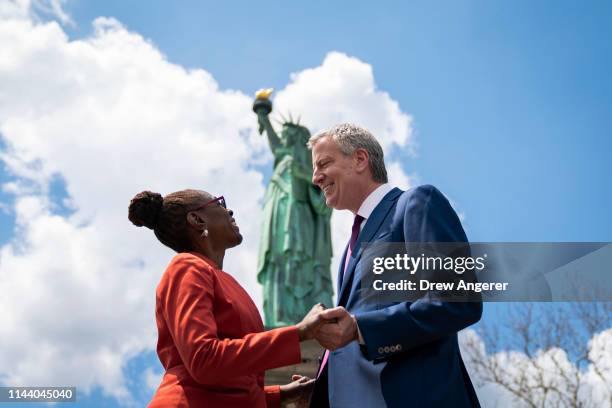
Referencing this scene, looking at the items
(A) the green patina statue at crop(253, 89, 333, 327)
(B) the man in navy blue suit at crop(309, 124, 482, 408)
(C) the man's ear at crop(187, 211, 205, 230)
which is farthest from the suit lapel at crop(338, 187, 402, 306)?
(A) the green patina statue at crop(253, 89, 333, 327)

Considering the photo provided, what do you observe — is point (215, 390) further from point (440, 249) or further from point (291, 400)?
point (440, 249)

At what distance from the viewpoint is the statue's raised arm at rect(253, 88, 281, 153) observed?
15562 mm

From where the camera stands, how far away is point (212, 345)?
240 centimetres

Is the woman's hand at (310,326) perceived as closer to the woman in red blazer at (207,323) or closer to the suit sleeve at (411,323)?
the woman in red blazer at (207,323)

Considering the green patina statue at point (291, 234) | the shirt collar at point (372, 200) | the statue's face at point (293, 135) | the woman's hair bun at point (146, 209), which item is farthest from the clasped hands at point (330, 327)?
the statue's face at point (293, 135)

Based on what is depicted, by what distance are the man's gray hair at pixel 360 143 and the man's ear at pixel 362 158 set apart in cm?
1

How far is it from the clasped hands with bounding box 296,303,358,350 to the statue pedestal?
561 cm

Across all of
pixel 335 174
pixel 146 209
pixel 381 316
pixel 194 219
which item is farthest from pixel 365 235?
pixel 146 209

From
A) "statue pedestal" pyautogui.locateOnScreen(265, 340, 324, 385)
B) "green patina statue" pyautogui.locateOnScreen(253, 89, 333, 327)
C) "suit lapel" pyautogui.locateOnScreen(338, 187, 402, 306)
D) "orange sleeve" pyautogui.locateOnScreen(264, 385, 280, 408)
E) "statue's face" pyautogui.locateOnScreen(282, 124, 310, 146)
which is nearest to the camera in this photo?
"suit lapel" pyautogui.locateOnScreen(338, 187, 402, 306)

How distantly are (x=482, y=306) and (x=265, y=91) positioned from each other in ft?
44.5

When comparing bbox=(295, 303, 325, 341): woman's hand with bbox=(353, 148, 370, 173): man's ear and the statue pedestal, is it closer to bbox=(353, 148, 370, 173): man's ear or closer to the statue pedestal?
bbox=(353, 148, 370, 173): man's ear

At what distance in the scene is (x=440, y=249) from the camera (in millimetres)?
2521

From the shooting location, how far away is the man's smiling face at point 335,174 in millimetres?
2975

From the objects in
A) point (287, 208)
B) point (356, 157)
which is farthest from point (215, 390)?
point (287, 208)
